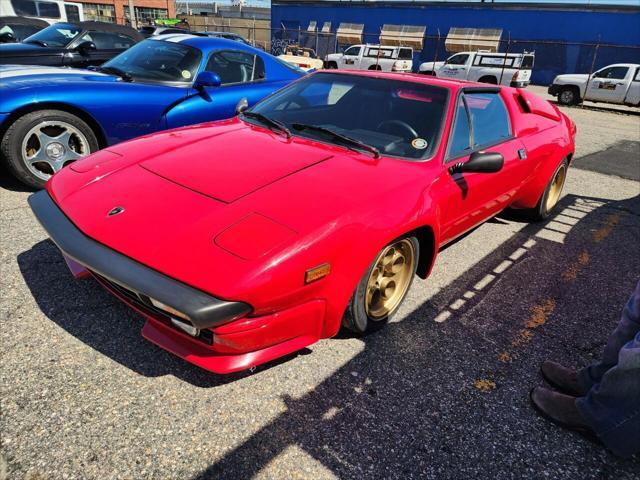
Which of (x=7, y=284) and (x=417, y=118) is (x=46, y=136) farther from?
(x=417, y=118)

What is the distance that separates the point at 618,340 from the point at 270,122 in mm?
2288

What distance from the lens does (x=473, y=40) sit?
94.6ft

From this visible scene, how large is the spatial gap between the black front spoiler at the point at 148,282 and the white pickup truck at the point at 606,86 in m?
17.8

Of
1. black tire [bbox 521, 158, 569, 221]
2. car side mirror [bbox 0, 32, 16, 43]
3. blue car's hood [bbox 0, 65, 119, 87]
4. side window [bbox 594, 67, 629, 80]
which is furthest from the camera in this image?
side window [bbox 594, 67, 629, 80]

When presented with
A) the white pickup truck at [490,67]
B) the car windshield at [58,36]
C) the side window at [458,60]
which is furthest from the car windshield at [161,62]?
the side window at [458,60]

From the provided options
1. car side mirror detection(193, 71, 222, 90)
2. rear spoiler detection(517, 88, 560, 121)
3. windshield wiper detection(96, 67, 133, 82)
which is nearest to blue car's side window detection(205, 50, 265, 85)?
car side mirror detection(193, 71, 222, 90)

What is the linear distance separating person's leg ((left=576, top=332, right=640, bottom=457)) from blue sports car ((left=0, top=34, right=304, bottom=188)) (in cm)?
309

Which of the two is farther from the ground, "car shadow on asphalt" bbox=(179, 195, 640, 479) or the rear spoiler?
the rear spoiler

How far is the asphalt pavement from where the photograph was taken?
5.60ft

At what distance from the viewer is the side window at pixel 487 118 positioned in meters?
3.09

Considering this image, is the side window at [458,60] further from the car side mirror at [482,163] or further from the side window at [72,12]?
the car side mirror at [482,163]

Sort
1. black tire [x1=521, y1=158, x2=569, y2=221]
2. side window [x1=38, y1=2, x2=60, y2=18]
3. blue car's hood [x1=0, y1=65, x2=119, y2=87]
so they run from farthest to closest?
side window [x1=38, y1=2, x2=60, y2=18], black tire [x1=521, y1=158, x2=569, y2=221], blue car's hood [x1=0, y1=65, x2=119, y2=87]

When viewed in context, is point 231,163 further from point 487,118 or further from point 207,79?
point 207,79

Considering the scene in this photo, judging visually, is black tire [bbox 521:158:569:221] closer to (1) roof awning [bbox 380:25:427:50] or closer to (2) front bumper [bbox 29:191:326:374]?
(2) front bumper [bbox 29:191:326:374]
